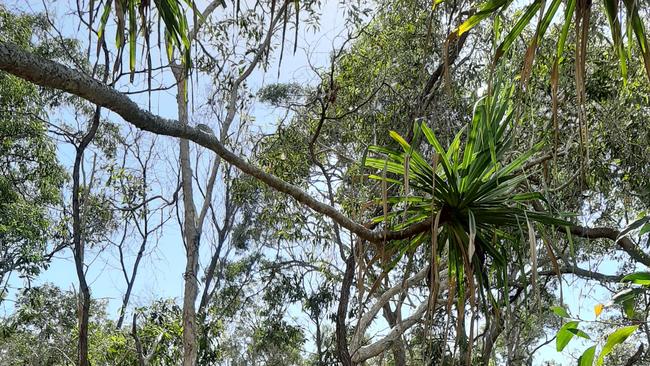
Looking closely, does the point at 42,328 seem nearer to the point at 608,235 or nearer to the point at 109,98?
the point at 608,235

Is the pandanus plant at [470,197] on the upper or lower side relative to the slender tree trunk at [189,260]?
lower

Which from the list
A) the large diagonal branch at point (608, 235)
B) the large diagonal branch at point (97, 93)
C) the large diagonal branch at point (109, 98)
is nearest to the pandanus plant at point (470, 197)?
the large diagonal branch at point (109, 98)

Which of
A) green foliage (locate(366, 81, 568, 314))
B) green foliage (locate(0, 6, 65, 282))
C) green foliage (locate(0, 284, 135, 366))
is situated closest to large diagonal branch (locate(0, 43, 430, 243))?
green foliage (locate(366, 81, 568, 314))

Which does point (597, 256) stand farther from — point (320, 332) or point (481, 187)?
point (481, 187)

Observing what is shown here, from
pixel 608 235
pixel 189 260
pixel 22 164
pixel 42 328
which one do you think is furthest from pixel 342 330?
pixel 42 328

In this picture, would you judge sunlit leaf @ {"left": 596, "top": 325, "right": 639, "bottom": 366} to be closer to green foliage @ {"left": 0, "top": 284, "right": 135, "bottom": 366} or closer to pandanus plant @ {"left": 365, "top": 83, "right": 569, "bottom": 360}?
pandanus plant @ {"left": 365, "top": 83, "right": 569, "bottom": 360}

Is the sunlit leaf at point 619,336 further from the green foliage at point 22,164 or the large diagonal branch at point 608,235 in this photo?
the green foliage at point 22,164

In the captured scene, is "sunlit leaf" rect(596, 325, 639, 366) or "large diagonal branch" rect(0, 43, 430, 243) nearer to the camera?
"sunlit leaf" rect(596, 325, 639, 366)

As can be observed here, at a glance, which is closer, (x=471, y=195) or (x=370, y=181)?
(x=471, y=195)

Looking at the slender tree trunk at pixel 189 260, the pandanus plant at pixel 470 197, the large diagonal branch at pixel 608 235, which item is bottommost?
the pandanus plant at pixel 470 197

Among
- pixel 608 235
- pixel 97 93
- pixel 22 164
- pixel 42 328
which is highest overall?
pixel 22 164

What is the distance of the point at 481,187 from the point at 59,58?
7.44 metres

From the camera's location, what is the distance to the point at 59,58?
8734mm

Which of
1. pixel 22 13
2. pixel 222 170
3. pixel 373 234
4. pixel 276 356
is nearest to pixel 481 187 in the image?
pixel 373 234
